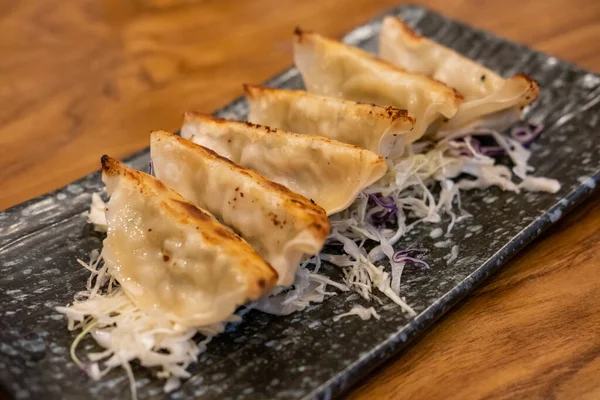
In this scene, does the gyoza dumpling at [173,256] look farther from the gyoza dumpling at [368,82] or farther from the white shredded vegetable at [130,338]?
the gyoza dumpling at [368,82]

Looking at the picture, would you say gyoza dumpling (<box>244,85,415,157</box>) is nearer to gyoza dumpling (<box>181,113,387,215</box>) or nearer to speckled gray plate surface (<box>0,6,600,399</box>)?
gyoza dumpling (<box>181,113,387,215</box>)

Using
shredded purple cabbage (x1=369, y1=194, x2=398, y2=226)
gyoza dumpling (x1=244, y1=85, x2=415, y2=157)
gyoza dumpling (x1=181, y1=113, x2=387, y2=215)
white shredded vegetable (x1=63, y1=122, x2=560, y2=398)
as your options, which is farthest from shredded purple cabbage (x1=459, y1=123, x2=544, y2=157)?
gyoza dumpling (x1=181, y1=113, x2=387, y2=215)

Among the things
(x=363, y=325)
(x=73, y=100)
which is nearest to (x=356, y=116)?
(x=363, y=325)

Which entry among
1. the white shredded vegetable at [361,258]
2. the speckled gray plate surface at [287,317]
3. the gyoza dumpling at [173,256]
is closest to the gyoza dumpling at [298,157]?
the white shredded vegetable at [361,258]

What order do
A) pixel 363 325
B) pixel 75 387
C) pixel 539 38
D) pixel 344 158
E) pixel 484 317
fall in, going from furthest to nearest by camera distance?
pixel 539 38 → pixel 344 158 → pixel 484 317 → pixel 363 325 → pixel 75 387

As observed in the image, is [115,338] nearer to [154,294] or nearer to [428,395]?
[154,294]

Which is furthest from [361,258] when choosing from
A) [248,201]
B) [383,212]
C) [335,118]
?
[335,118]
